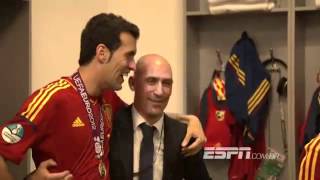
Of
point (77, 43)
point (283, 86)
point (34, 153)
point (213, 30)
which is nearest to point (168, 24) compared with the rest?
point (213, 30)

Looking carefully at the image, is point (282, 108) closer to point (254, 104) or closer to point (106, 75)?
point (254, 104)

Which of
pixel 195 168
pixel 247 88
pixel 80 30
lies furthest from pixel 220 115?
pixel 195 168

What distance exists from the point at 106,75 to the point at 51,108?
28 cm

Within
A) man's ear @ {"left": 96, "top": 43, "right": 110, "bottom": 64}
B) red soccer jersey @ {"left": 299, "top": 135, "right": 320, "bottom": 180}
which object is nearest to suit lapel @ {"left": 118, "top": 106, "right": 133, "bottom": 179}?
man's ear @ {"left": 96, "top": 43, "right": 110, "bottom": 64}

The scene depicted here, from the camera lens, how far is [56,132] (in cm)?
178

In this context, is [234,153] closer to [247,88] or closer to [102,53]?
[247,88]

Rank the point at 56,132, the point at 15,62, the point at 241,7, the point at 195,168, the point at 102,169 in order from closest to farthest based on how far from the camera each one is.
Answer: the point at 56,132
the point at 102,169
the point at 195,168
the point at 15,62
the point at 241,7

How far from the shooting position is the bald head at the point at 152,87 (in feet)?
7.13

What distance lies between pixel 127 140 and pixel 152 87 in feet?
0.79

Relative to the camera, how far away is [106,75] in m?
1.94

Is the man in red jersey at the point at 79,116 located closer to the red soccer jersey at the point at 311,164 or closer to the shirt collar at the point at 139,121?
the shirt collar at the point at 139,121

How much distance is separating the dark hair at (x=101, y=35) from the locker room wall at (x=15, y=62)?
3.30 feet

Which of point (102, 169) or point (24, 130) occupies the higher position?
point (24, 130)

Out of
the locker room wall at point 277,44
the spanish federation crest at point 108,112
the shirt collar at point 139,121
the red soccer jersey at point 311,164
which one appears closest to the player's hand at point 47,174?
the spanish federation crest at point 108,112
